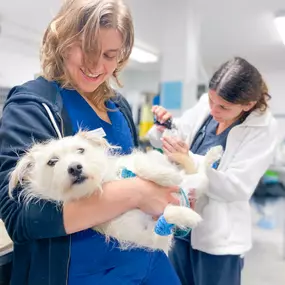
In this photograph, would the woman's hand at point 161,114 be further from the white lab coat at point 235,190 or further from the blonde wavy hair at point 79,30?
the blonde wavy hair at point 79,30

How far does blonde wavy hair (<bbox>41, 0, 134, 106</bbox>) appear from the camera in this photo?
74cm

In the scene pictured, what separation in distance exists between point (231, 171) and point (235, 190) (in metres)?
0.07

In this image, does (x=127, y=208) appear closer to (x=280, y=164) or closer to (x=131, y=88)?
(x=280, y=164)

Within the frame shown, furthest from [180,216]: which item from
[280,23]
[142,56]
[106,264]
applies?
[142,56]

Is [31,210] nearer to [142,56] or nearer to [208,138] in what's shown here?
[208,138]

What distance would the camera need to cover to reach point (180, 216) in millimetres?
737

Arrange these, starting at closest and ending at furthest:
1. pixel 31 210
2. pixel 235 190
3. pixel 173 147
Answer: pixel 31 210, pixel 173 147, pixel 235 190

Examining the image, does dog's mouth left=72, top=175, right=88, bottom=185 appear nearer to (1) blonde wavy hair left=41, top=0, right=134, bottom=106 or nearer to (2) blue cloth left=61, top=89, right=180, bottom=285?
(2) blue cloth left=61, top=89, right=180, bottom=285

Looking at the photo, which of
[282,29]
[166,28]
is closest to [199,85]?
[166,28]

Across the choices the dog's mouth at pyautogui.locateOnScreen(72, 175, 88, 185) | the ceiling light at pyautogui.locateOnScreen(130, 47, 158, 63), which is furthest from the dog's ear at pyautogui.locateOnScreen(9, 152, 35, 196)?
the ceiling light at pyautogui.locateOnScreen(130, 47, 158, 63)

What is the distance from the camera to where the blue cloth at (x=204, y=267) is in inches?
49.9

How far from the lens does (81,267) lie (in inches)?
27.8

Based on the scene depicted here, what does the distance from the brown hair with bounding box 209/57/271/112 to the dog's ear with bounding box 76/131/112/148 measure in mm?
Answer: 635

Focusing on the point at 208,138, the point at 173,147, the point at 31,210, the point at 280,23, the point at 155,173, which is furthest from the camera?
the point at 280,23
